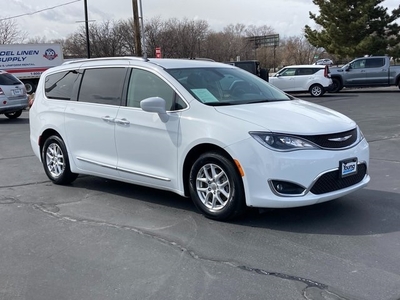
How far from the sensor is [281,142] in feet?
15.3

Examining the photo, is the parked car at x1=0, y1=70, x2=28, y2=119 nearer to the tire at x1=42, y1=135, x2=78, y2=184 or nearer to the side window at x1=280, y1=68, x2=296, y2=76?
the tire at x1=42, y1=135, x2=78, y2=184

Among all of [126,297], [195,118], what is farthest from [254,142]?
[126,297]

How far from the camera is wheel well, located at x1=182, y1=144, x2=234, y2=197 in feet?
16.5

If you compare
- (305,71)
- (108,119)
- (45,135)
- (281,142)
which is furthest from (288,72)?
(281,142)

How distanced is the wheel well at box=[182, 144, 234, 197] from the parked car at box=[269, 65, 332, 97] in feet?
64.9

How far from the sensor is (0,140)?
12219 mm

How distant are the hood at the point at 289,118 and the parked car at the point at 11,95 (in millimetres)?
12621

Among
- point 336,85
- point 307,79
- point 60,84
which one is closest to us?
point 60,84

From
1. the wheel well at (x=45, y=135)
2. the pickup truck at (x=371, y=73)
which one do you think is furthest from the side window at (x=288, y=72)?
the wheel well at (x=45, y=135)

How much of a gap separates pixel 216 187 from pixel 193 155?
0.45 metres

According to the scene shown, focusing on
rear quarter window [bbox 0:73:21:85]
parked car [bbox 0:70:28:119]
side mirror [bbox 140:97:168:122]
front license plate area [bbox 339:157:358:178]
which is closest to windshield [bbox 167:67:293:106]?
side mirror [bbox 140:97:168:122]

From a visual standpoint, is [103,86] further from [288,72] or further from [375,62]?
[375,62]

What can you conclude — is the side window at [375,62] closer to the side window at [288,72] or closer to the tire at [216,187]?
the side window at [288,72]

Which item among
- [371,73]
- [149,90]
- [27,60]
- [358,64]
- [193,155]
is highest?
[27,60]
